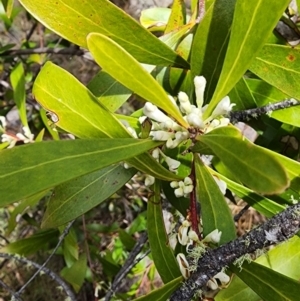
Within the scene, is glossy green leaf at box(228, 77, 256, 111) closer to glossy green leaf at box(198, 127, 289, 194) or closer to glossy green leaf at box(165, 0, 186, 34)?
glossy green leaf at box(165, 0, 186, 34)

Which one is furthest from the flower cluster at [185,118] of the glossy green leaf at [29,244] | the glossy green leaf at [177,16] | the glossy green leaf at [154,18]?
the glossy green leaf at [29,244]

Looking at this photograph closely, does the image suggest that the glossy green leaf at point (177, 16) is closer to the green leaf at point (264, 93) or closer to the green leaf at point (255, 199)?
the green leaf at point (264, 93)

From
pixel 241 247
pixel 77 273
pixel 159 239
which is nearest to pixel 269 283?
pixel 241 247

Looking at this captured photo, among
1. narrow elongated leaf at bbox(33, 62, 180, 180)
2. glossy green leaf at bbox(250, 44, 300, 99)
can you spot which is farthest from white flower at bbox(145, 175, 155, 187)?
glossy green leaf at bbox(250, 44, 300, 99)

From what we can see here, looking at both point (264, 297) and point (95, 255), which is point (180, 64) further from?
point (95, 255)

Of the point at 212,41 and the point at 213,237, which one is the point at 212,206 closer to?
the point at 213,237
